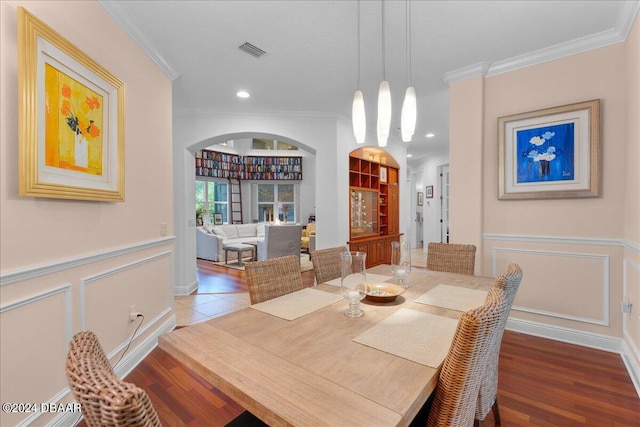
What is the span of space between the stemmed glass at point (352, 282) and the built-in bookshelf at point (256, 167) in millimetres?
7706

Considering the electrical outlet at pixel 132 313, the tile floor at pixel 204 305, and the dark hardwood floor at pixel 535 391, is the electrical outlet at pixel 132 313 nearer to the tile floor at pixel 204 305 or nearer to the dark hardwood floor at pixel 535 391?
the dark hardwood floor at pixel 535 391

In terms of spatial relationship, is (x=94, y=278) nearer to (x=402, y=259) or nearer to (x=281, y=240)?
(x=402, y=259)

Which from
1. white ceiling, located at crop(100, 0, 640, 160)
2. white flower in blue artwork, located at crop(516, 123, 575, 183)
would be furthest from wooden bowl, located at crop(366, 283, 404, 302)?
white flower in blue artwork, located at crop(516, 123, 575, 183)

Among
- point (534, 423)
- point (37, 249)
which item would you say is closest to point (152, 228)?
point (37, 249)

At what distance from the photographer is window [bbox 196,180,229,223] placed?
27.5ft

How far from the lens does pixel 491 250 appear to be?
10.0ft

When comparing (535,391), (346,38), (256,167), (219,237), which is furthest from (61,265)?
(256,167)

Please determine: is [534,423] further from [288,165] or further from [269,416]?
[288,165]

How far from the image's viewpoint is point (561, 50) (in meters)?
2.66

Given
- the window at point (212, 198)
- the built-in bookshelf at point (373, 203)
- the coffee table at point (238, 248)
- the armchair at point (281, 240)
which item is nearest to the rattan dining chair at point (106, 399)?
the built-in bookshelf at point (373, 203)

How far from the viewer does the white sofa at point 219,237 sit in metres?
6.86

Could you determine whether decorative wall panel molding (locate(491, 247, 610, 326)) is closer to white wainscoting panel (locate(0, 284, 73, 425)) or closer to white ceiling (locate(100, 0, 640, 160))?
white ceiling (locate(100, 0, 640, 160))

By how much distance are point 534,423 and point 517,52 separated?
290 centimetres

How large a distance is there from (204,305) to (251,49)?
2956mm
